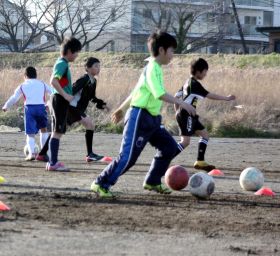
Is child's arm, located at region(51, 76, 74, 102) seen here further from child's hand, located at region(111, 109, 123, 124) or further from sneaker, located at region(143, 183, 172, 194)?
sneaker, located at region(143, 183, 172, 194)

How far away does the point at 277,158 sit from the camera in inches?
621

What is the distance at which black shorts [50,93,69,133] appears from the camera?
11.9m

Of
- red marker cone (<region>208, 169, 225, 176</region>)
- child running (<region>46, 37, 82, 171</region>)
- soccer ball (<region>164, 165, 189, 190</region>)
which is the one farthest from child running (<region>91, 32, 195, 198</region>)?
red marker cone (<region>208, 169, 225, 176</region>)

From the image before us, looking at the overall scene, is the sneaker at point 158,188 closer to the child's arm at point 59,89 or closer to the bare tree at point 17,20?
the child's arm at point 59,89

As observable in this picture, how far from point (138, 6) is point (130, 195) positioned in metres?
63.8

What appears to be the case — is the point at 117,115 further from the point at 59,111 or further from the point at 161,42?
the point at 59,111

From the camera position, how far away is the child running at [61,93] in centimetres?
1166

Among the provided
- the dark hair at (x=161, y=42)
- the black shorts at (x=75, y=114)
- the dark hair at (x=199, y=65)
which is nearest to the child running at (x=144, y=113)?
the dark hair at (x=161, y=42)

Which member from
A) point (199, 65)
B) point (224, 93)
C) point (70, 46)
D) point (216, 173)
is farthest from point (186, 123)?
point (224, 93)

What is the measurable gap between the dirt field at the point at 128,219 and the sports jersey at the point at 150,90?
102cm

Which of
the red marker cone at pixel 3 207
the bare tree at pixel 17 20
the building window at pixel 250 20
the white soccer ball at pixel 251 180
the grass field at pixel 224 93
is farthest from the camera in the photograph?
the building window at pixel 250 20

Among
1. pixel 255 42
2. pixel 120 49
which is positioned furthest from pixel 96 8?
pixel 255 42

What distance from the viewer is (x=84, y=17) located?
66562mm

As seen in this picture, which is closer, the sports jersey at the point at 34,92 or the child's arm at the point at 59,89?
the child's arm at the point at 59,89
